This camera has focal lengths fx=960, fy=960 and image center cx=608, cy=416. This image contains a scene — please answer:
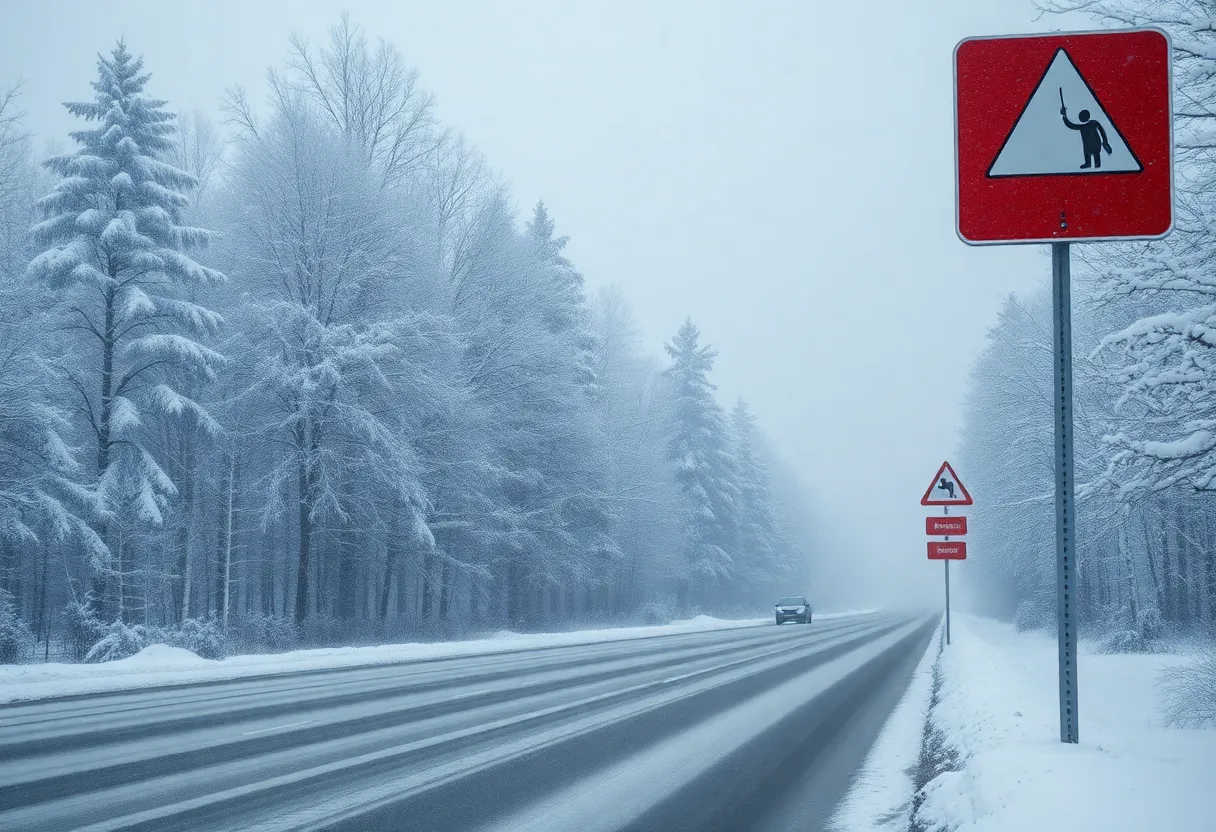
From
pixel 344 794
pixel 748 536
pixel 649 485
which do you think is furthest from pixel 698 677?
pixel 748 536

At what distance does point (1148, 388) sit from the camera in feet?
27.6

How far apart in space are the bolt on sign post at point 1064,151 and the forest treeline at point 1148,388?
130 inches

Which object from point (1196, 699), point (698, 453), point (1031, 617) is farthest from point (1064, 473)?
point (698, 453)

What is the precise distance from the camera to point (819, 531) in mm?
123062

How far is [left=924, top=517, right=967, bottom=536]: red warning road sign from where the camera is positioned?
2175 cm

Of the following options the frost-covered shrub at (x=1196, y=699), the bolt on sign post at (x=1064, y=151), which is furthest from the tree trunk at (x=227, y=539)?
the bolt on sign post at (x=1064, y=151)

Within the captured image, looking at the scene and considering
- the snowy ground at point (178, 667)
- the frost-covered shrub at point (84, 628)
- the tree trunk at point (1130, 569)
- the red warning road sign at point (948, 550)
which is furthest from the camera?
the tree trunk at point (1130, 569)

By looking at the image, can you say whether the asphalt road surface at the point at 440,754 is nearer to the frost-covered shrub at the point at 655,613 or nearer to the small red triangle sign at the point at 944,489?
the small red triangle sign at the point at 944,489

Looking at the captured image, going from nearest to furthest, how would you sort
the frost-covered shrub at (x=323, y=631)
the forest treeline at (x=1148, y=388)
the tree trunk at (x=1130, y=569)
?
Result: the forest treeline at (x=1148, y=388) → the frost-covered shrub at (x=323, y=631) → the tree trunk at (x=1130, y=569)

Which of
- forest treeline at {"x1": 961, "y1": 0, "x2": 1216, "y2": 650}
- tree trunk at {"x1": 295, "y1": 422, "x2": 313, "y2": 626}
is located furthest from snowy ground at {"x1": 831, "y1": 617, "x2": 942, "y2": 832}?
tree trunk at {"x1": 295, "y1": 422, "x2": 313, "y2": 626}

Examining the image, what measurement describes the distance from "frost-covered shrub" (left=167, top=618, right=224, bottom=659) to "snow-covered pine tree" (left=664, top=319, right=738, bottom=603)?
3784cm

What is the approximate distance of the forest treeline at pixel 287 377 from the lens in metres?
22.5

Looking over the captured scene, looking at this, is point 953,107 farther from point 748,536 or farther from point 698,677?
point 748,536

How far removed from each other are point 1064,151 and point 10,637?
821 inches
